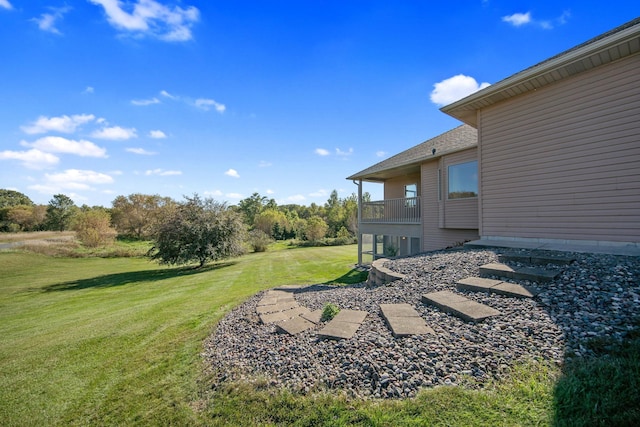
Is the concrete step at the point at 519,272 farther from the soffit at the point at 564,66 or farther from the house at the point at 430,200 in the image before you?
the house at the point at 430,200

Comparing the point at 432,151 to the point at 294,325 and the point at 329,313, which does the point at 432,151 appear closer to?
the point at 329,313

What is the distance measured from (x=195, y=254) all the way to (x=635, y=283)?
16.6 metres

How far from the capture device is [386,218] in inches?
501

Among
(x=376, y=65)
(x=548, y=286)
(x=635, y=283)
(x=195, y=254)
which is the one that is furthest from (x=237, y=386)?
(x=195, y=254)

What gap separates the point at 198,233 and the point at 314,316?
1346cm

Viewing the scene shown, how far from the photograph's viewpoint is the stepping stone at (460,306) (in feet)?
9.35

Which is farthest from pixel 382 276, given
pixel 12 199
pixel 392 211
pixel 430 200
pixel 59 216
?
pixel 12 199

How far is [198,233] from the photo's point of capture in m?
15.5

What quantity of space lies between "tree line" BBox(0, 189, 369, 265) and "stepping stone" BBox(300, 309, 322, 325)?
43.1 feet

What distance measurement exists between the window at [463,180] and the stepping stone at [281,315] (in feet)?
22.6

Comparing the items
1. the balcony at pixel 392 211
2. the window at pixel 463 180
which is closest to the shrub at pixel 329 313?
the window at pixel 463 180

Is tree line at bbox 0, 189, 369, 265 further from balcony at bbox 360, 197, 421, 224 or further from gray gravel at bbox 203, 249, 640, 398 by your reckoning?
gray gravel at bbox 203, 249, 640, 398

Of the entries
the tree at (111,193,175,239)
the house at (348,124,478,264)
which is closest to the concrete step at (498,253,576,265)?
the house at (348,124,478,264)

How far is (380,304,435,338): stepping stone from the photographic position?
9.03 feet
